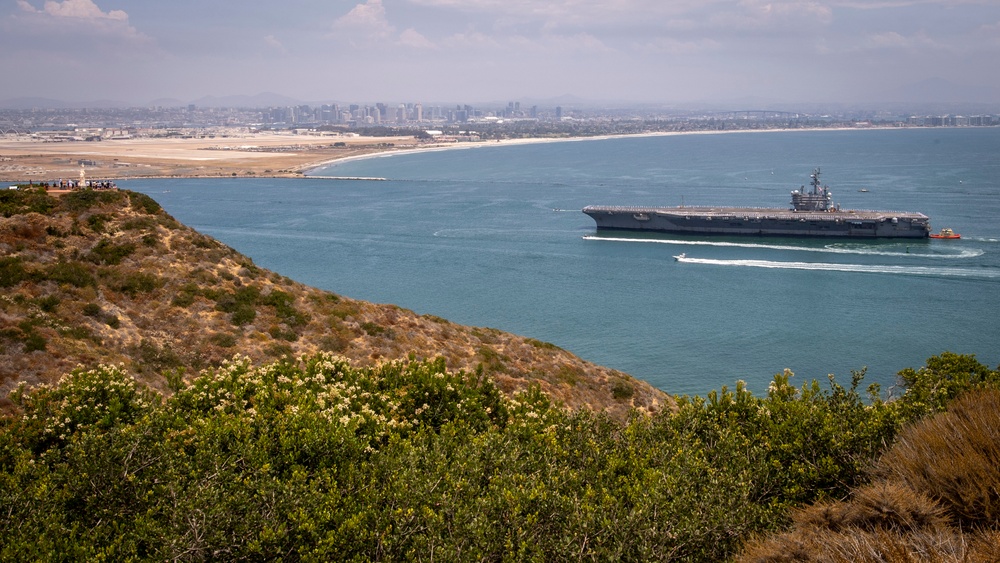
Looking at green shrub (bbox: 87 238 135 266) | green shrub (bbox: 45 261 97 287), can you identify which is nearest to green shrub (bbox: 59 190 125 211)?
green shrub (bbox: 87 238 135 266)

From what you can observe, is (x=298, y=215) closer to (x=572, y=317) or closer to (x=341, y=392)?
(x=572, y=317)

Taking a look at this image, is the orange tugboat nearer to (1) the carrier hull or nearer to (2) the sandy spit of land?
(1) the carrier hull

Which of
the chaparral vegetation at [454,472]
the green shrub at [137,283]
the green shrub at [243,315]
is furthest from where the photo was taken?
the green shrub at [137,283]

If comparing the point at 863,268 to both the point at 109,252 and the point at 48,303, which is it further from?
the point at 48,303

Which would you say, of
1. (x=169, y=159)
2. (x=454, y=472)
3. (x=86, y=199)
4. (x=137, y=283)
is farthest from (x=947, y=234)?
(x=169, y=159)

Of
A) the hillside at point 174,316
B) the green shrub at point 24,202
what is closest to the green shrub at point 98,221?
the hillside at point 174,316

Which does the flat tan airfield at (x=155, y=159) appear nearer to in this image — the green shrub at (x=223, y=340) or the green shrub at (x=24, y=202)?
the green shrub at (x=24, y=202)
